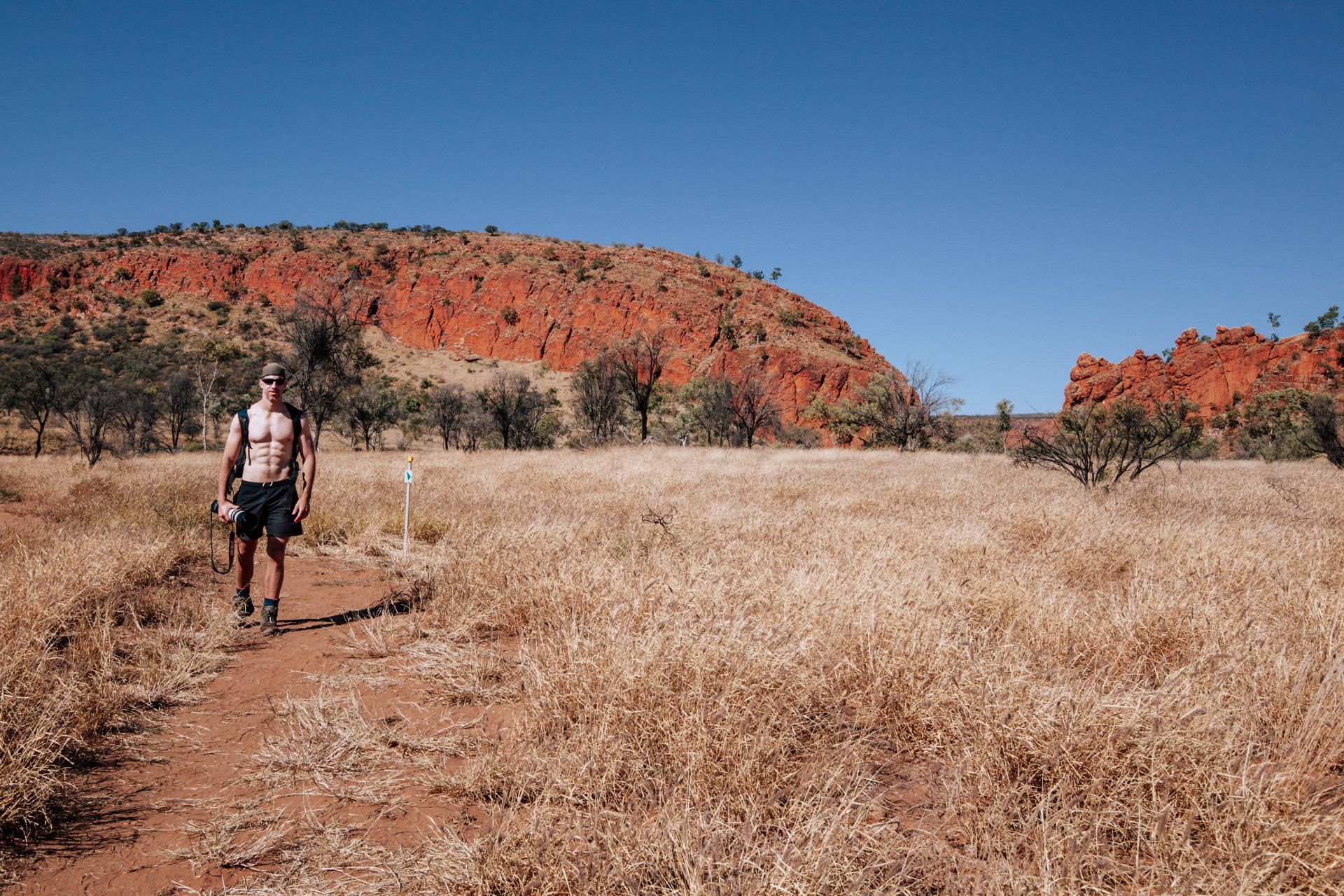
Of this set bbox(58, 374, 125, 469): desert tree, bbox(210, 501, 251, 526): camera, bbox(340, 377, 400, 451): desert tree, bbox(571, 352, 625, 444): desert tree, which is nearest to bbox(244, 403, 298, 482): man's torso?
bbox(210, 501, 251, 526): camera

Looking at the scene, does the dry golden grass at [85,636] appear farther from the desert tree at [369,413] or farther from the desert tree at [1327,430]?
the desert tree at [369,413]

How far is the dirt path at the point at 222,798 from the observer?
6.65ft

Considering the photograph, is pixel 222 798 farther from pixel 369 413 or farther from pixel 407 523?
pixel 369 413

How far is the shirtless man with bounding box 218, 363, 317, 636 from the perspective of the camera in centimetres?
463

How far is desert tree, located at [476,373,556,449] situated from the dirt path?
29.9 meters

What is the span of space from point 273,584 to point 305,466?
952 millimetres

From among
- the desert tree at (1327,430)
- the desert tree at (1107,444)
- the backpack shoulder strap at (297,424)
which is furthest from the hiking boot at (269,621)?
the desert tree at (1327,430)

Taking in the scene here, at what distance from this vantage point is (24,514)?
816 centimetres

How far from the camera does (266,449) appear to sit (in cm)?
478

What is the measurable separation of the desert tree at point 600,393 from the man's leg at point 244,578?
2613 centimetres

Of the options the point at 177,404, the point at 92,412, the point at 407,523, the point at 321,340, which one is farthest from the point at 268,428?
the point at 177,404

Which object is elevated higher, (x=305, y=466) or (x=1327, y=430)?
(x=1327, y=430)

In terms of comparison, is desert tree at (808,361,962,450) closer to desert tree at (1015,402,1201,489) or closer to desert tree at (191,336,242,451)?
desert tree at (1015,402,1201,489)

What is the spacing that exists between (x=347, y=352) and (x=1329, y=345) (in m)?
99.2
